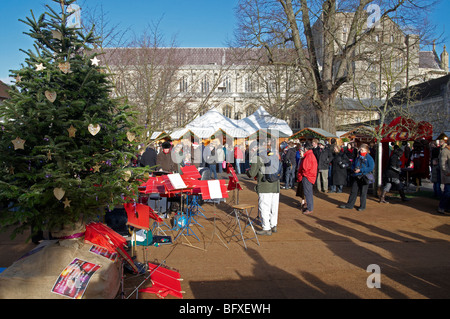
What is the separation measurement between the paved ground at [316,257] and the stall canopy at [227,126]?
46.7ft

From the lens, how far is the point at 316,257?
6180mm

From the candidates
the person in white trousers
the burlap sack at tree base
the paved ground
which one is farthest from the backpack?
the burlap sack at tree base

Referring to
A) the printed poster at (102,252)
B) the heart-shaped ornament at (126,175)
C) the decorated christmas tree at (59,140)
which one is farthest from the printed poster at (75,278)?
the heart-shaped ornament at (126,175)

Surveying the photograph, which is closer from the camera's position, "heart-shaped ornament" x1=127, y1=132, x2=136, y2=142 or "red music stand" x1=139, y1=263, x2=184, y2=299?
"heart-shaped ornament" x1=127, y1=132, x2=136, y2=142

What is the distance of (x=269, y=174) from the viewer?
7496 mm

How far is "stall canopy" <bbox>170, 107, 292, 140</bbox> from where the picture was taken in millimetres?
23620

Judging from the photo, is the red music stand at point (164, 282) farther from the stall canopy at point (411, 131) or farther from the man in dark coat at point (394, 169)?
the stall canopy at point (411, 131)

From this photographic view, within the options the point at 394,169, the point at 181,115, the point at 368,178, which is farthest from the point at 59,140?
the point at 181,115

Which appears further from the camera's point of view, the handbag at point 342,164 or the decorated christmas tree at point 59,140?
the handbag at point 342,164

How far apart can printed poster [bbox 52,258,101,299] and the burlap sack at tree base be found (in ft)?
0.13

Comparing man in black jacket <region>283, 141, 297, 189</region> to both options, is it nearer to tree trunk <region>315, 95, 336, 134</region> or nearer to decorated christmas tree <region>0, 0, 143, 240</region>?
tree trunk <region>315, 95, 336, 134</region>

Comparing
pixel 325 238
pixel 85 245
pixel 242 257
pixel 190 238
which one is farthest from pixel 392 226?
pixel 85 245

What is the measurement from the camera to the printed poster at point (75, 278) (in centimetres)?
366
